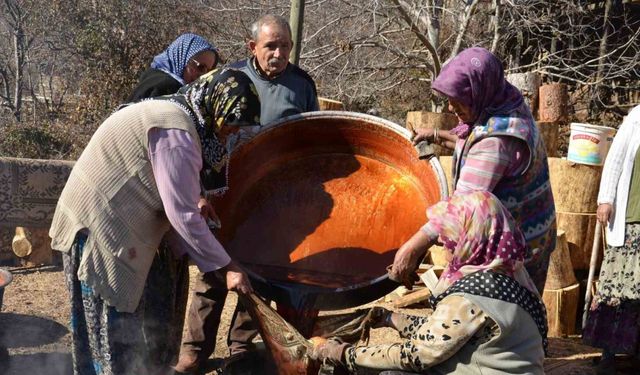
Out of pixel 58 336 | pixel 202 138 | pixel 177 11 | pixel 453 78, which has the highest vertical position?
pixel 177 11

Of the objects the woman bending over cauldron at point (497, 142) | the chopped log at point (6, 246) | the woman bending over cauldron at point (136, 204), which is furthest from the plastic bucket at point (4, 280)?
the chopped log at point (6, 246)

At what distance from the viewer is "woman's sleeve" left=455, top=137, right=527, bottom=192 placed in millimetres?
2650

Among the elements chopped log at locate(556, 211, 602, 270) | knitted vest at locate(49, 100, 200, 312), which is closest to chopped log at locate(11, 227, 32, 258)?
knitted vest at locate(49, 100, 200, 312)

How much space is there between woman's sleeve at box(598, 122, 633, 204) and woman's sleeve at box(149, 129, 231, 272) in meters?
2.74

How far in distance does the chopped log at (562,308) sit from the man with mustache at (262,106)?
214 cm

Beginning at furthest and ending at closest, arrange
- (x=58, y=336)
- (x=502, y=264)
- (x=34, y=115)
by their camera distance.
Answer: (x=34, y=115) → (x=58, y=336) → (x=502, y=264)

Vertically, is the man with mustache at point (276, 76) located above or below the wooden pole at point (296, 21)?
below

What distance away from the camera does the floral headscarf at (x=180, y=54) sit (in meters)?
3.72

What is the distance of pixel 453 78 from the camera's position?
2699 mm

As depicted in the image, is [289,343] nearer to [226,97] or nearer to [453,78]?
[226,97]

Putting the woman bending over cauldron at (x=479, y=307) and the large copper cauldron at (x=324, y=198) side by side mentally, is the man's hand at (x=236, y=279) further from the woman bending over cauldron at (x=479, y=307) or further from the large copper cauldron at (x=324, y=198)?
the woman bending over cauldron at (x=479, y=307)

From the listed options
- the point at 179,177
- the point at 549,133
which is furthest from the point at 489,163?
the point at 549,133

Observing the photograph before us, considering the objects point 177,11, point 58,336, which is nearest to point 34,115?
point 177,11

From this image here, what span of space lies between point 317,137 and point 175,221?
117 cm
